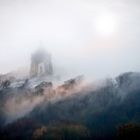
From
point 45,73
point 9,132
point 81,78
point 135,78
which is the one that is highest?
point 45,73

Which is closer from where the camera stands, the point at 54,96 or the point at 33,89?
the point at 54,96

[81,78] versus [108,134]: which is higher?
[81,78]

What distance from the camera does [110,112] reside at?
15.1 meters

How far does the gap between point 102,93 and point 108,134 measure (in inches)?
114

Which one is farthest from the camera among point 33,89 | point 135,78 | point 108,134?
point 33,89

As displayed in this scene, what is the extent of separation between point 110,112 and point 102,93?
5.76 ft

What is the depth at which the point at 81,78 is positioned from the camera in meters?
17.4

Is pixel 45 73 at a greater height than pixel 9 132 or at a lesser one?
greater

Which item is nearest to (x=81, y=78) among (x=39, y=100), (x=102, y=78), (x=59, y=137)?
(x=102, y=78)

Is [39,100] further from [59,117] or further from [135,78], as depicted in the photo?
[135,78]

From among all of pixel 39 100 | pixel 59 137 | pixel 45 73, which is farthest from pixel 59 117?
pixel 45 73

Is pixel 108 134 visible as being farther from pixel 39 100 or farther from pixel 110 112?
pixel 39 100

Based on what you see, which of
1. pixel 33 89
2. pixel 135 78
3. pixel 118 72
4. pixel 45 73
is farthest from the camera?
pixel 45 73

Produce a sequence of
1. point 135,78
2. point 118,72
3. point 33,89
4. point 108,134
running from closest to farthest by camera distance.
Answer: point 108,134
point 135,78
point 118,72
point 33,89
